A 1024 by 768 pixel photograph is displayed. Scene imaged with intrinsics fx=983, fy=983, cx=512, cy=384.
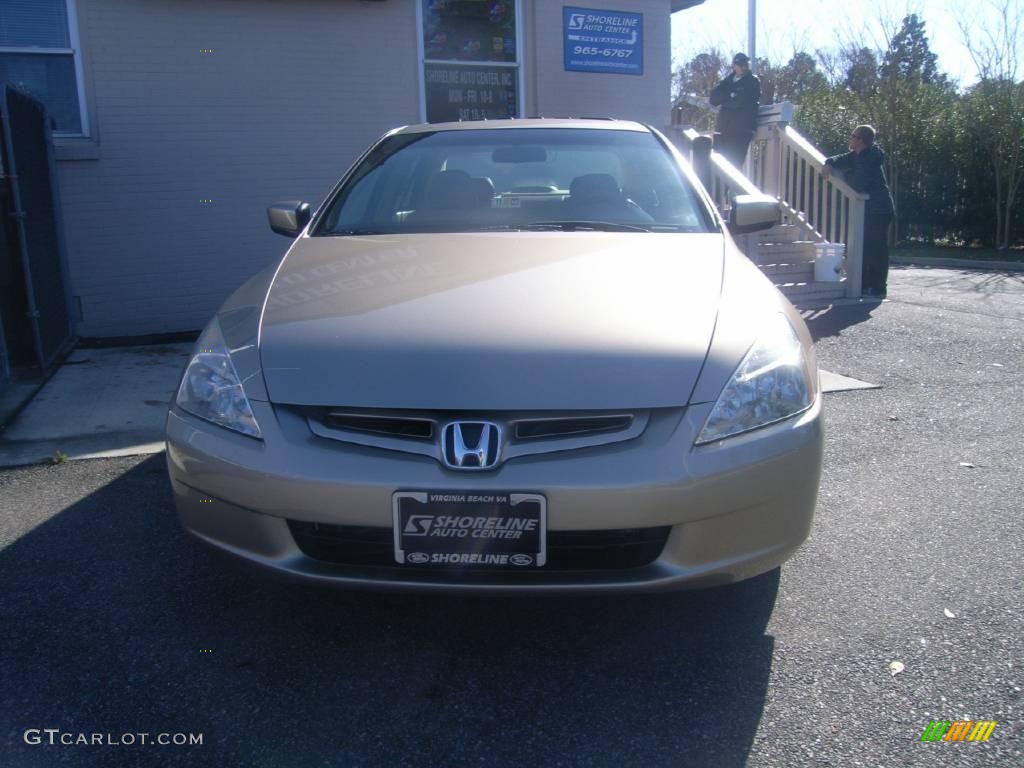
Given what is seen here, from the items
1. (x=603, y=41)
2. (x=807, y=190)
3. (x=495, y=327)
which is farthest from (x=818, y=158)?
(x=495, y=327)

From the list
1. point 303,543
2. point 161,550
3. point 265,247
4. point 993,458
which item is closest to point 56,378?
point 265,247

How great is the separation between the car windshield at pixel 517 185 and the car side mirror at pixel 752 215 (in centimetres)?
29

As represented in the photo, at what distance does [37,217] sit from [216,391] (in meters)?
4.82

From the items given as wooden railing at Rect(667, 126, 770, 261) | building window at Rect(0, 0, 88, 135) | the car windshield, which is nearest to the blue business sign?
wooden railing at Rect(667, 126, 770, 261)

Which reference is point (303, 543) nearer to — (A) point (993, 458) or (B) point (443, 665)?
(B) point (443, 665)

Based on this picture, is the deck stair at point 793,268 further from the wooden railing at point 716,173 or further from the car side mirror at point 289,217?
the car side mirror at point 289,217

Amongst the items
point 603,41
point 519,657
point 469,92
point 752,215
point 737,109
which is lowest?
point 519,657

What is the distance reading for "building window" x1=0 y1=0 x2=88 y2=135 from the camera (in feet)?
24.5

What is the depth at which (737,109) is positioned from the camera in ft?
35.5

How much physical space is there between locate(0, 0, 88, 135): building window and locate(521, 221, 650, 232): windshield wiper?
540 centimetres

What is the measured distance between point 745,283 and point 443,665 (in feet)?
4.96

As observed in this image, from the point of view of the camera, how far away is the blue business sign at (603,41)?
9562 millimetres

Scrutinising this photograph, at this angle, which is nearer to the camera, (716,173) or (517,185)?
(517,185)

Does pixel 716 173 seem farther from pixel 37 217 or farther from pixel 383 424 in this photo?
pixel 383 424
